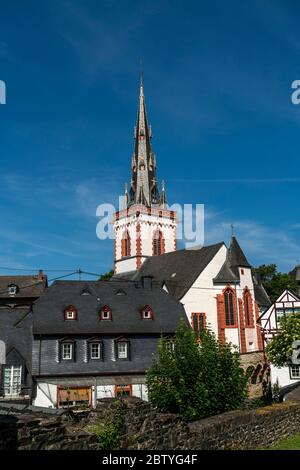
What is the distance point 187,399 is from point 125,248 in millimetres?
50193

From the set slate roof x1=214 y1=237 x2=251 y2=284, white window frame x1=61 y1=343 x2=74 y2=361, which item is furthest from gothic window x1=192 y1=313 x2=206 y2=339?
white window frame x1=61 y1=343 x2=74 y2=361

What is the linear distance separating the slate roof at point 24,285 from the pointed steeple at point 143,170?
21.6 metres

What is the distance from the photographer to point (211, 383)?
19234mm

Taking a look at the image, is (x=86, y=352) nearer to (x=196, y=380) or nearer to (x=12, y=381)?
(x=12, y=381)

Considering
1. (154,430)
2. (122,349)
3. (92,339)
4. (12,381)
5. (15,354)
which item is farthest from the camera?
(122,349)

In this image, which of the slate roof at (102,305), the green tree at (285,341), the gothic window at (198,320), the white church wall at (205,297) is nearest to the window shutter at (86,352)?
the slate roof at (102,305)

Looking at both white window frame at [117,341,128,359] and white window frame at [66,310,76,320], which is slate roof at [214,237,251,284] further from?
white window frame at [66,310,76,320]

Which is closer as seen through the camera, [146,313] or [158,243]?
[146,313]

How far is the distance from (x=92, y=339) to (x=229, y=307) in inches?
711

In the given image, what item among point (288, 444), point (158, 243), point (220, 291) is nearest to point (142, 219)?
point (158, 243)

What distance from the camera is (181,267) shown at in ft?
165

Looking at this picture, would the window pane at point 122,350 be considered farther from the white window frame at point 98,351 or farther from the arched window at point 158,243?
the arched window at point 158,243

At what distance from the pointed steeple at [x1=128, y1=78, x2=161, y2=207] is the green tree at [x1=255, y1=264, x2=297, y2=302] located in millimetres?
20135

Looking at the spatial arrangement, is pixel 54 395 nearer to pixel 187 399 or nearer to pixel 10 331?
pixel 10 331
